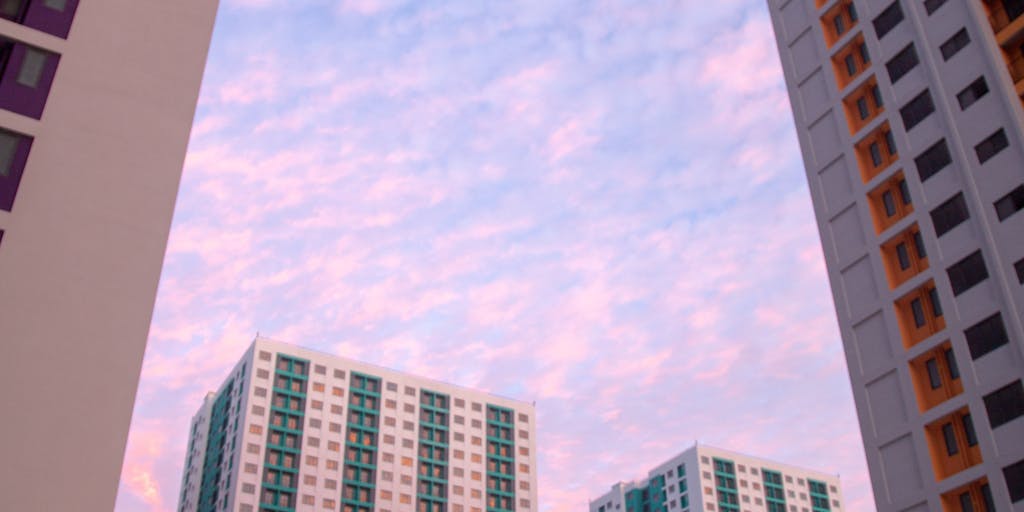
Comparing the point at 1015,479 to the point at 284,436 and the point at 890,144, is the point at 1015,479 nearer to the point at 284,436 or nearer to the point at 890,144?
the point at 890,144

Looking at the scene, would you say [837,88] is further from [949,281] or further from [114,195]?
[114,195]

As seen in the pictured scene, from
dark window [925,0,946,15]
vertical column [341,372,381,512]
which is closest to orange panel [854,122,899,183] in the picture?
dark window [925,0,946,15]

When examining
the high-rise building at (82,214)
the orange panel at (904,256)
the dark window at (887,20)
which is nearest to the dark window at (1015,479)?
the orange panel at (904,256)

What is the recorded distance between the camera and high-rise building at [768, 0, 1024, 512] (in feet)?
145

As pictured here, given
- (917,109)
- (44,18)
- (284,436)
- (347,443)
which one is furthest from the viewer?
(347,443)

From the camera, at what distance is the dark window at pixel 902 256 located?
50.6m

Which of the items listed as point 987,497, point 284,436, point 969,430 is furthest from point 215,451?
point 987,497

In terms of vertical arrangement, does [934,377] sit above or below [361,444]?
below

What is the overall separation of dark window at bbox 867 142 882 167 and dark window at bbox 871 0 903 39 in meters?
5.93

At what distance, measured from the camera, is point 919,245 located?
50.2m

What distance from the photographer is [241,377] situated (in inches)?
4988

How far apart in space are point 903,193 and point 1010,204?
7199 mm

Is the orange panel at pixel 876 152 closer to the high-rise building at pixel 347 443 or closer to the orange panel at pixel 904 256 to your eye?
the orange panel at pixel 904 256

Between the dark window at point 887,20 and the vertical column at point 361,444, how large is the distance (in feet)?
287
